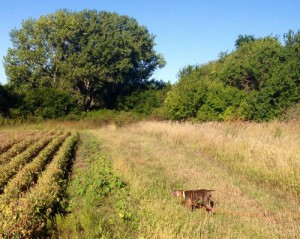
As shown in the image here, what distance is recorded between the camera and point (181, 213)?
20.8 feet

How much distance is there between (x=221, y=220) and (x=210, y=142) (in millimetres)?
7485

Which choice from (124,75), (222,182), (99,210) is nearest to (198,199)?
(99,210)

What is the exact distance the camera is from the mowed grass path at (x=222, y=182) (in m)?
5.84

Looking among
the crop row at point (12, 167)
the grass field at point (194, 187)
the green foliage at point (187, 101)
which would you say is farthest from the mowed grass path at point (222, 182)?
the green foliage at point (187, 101)

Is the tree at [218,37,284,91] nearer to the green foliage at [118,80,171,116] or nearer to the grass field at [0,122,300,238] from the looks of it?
the green foliage at [118,80,171,116]

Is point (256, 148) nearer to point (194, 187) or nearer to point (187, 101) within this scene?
point (194, 187)

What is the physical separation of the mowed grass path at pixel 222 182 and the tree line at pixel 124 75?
17.9 meters

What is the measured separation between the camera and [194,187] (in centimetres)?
892

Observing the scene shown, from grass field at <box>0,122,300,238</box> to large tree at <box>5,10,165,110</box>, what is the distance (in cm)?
3199

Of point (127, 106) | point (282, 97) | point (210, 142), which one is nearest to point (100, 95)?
point (127, 106)

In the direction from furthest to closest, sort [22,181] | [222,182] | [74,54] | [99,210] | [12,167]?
[74,54]
[12,167]
[222,182]
[22,181]
[99,210]

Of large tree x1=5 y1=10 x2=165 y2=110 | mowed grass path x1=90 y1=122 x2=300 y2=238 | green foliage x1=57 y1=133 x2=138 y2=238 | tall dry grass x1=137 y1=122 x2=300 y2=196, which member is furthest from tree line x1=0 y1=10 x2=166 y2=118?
green foliage x1=57 y1=133 x2=138 y2=238

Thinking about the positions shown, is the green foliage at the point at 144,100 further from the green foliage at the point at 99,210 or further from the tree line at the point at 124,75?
the green foliage at the point at 99,210

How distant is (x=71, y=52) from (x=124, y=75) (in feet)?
24.0
